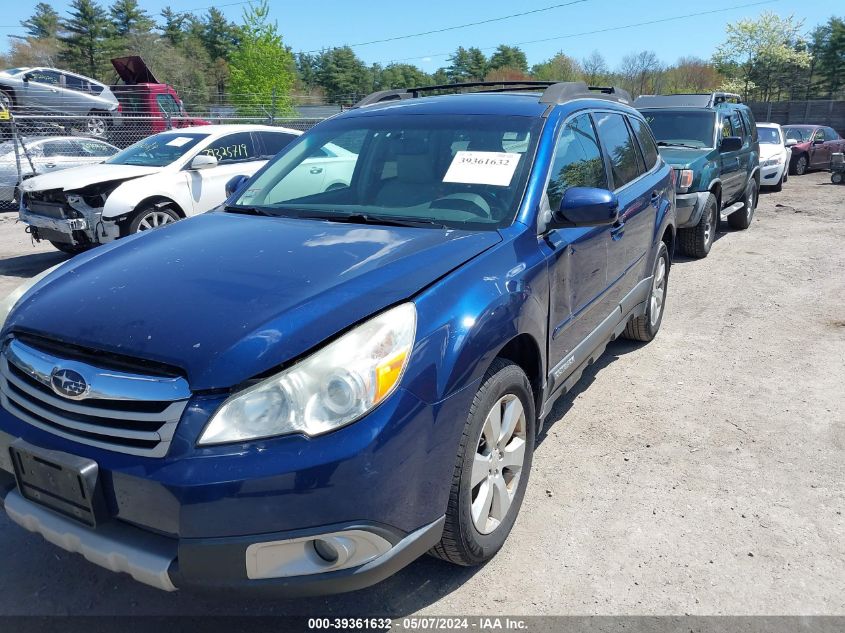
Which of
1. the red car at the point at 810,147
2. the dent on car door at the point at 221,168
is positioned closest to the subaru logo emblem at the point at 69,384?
the dent on car door at the point at 221,168

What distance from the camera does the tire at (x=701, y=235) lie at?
26.3 ft

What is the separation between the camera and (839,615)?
2318mm

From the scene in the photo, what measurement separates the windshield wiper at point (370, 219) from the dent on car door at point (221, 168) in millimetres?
5231

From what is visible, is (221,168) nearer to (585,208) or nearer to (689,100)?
(585,208)

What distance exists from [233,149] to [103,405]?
7315mm

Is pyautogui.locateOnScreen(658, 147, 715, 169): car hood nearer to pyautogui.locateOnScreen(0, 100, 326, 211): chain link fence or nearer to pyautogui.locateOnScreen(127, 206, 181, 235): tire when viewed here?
Answer: pyautogui.locateOnScreen(127, 206, 181, 235): tire

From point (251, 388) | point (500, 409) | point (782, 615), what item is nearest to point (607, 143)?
point (500, 409)

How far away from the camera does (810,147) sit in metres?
19.6

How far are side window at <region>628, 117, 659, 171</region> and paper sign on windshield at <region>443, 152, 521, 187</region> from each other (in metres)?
1.98

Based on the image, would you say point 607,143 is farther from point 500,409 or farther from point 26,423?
point 26,423

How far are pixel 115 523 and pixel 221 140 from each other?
7381mm

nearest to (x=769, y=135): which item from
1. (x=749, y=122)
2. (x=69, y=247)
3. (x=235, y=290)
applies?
(x=749, y=122)

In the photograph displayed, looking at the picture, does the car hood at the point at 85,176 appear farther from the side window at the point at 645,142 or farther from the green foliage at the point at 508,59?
the green foliage at the point at 508,59

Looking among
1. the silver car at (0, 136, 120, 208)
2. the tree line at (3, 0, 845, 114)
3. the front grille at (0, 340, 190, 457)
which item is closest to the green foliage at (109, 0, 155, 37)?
the tree line at (3, 0, 845, 114)
